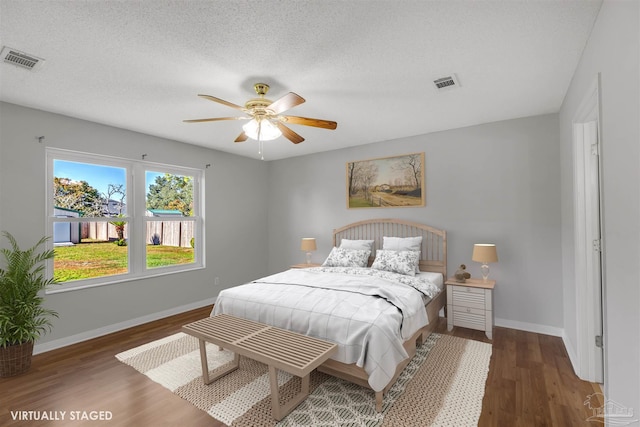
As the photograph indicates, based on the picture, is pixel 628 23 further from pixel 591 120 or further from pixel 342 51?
pixel 342 51

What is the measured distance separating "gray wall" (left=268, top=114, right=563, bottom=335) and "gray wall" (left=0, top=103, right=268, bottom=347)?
2.23 metres

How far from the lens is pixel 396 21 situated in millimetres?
1785

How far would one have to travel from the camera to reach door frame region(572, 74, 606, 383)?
92.0 inches

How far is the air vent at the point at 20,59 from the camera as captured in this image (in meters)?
2.06

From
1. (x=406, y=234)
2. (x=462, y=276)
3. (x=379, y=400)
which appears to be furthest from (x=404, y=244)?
(x=379, y=400)

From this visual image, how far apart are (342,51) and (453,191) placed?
2.65 m

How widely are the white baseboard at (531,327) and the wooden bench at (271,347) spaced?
8.70 ft

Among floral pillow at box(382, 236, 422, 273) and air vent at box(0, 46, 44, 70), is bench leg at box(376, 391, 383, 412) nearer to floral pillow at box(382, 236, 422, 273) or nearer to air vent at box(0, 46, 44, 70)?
floral pillow at box(382, 236, 422, 273)

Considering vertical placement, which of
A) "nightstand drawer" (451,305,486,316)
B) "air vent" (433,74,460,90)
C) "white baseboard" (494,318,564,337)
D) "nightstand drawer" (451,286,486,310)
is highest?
"air vent" (433,74,460,90)

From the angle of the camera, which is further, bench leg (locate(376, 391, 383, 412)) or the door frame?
the door frame

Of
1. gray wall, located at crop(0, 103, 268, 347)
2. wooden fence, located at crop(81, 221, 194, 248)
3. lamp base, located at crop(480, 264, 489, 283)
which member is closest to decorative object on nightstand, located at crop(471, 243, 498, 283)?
lamp base, located at crop(480, 264, 489, 283)

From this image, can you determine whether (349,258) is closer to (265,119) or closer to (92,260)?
(265,119)

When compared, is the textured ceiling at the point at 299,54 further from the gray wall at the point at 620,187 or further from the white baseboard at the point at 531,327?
the white baseboard at the point at 531,327

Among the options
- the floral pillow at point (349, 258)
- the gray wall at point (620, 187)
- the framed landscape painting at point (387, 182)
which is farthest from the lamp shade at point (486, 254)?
the gray wall at point (620, 187)
